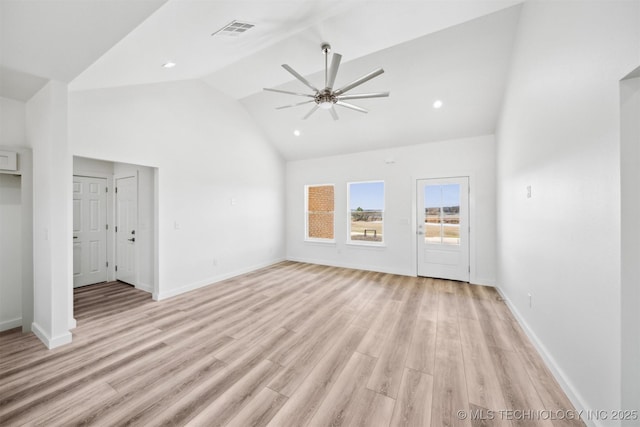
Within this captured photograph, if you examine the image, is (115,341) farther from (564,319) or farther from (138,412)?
(564,319)

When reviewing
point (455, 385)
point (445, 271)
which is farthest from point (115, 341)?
point (445, 271)

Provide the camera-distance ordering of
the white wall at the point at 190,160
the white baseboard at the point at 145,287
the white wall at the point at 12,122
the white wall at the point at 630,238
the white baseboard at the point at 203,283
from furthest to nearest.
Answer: the white baseboard at the point at 145,287
the white baseboard at the point at 203,283
the white wall at the point at 190,160
the white wall at the point at 12,122
the white wall at the point at 630,238

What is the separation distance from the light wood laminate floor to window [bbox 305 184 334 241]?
2869 millimetres

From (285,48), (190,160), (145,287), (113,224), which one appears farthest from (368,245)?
(113,224)

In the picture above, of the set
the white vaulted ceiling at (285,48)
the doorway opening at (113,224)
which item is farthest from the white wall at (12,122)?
the doorway opening at (113,224)

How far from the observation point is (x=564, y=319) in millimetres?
1909

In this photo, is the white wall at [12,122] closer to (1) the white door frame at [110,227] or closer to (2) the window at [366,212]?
(1) the white door frame at [110,227]

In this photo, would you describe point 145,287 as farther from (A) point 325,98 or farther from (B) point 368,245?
(B) point 368,245

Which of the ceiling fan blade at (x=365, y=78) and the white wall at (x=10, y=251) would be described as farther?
the white wall at (x=10, y=251)

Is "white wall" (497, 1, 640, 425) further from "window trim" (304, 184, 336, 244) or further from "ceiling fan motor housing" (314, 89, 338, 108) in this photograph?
"window trim" (304, 184, 336, 244)

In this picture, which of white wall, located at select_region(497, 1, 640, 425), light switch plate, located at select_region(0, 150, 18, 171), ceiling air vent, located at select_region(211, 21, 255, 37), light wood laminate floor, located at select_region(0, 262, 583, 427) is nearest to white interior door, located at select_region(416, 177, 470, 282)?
light wood laminate floor, located at select_region(0, 262, 583, 427)

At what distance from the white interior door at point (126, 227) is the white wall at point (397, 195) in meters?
3.44

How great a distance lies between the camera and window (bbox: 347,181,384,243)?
5668 millimetres

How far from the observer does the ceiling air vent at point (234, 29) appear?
2.27m
